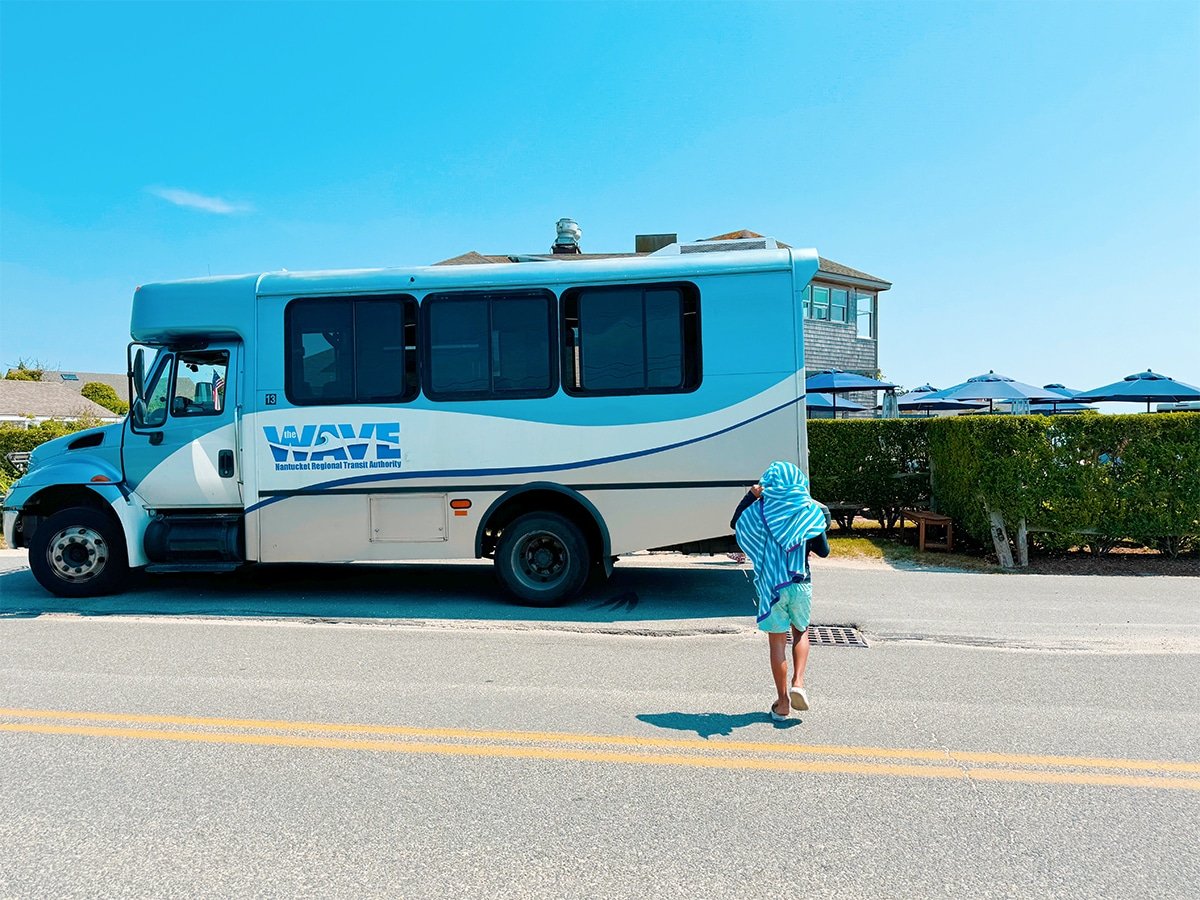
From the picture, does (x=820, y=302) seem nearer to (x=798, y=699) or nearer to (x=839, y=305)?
(x=839, y=305)

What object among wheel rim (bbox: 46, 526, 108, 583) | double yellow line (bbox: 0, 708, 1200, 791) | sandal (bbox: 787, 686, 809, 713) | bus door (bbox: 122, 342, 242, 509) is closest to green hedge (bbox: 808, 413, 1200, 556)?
double yellow line (bbox: 0, 708, 1200, 791)

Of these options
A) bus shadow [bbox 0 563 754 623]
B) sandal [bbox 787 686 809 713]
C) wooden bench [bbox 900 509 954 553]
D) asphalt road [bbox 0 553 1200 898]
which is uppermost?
wooden bench [bbox 900 509 954 553]

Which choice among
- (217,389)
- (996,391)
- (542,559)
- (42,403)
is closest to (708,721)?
(542,559)

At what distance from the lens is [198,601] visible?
27.1 ft

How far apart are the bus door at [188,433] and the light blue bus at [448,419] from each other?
0.02 m

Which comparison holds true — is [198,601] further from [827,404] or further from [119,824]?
[827,404]

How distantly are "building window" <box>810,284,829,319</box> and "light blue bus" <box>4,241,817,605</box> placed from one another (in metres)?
19.1

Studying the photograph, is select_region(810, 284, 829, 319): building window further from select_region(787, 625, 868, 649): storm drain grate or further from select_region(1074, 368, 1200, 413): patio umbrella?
select_region(787, 625, 868, 649): storm drain grate

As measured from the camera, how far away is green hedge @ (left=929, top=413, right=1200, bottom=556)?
1010cm

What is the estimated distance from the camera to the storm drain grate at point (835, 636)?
6.58m

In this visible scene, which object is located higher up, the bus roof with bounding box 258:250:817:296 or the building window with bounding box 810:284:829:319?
the building window with bounding box 810:284:829:319

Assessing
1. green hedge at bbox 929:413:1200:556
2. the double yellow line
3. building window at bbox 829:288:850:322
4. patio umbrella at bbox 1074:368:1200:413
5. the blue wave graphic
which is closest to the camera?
the double yellow line

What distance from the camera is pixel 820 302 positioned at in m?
26.4

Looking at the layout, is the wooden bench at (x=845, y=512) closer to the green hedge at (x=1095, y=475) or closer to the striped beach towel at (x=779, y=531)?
the green hedge at (x=1095, y=475)
